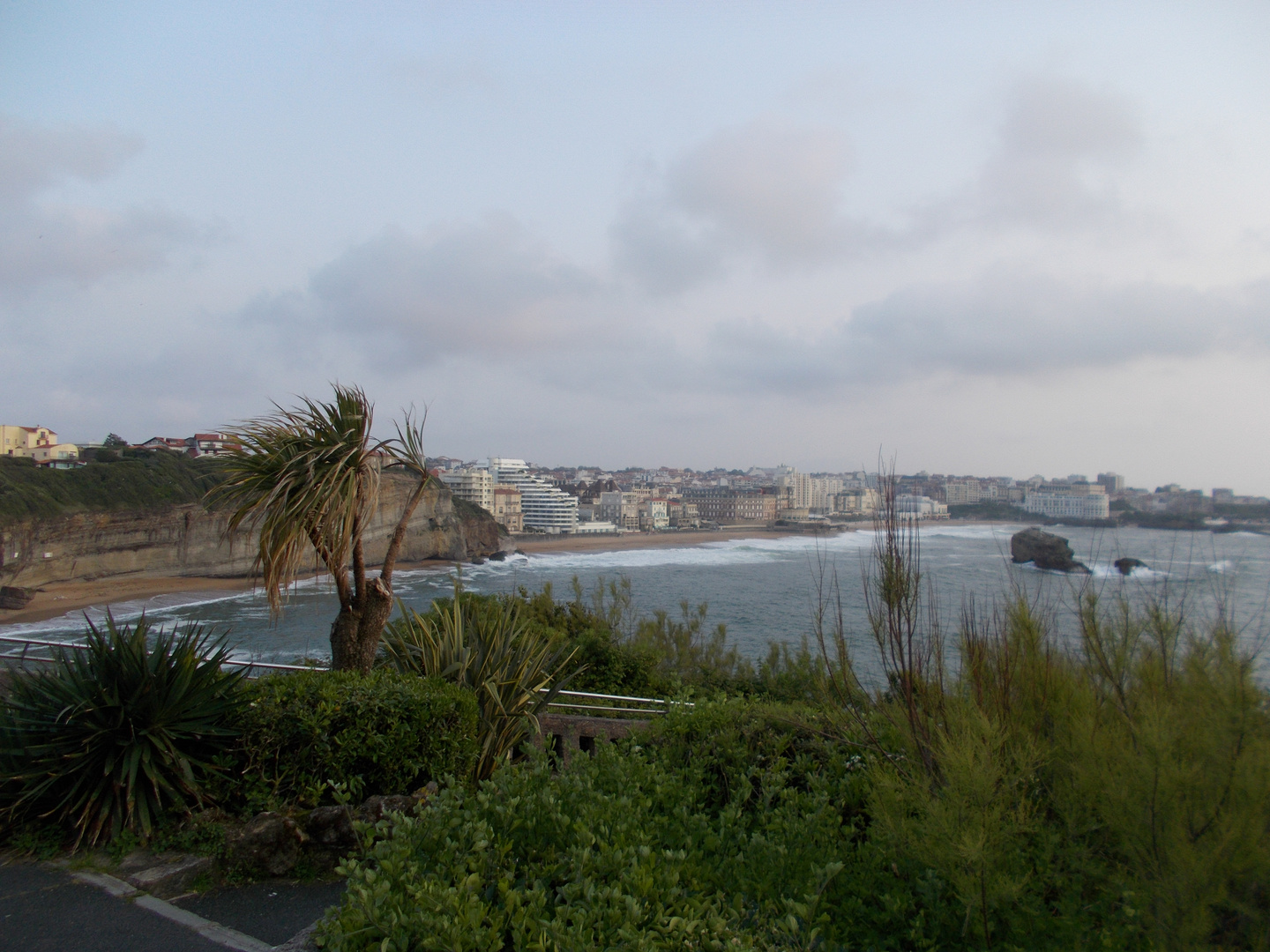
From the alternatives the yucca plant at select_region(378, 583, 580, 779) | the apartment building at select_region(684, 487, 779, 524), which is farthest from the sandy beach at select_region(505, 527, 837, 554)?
the yucca plant at select_region(378, 583, 580, 779)

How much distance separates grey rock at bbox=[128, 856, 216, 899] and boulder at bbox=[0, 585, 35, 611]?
1716 inches

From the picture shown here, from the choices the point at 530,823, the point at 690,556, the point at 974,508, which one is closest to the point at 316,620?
the point at 530,823

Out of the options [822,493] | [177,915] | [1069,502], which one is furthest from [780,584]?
[822,493]

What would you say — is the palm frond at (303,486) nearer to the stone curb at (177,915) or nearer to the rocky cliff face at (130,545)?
the stone curb at (177,915)

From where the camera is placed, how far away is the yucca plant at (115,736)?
4.20m

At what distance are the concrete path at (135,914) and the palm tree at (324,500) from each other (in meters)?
2.01

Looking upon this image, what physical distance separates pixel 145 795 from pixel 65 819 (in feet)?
1.59

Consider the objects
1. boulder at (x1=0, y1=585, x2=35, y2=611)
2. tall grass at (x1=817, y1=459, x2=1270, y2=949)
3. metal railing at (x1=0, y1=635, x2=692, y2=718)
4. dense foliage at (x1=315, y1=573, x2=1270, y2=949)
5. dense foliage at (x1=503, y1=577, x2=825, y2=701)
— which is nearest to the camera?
tall grass at (x1=817, y1=459, x2=1270, y2=949)

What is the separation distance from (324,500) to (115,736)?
6.19 ft

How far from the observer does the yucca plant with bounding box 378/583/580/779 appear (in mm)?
5316

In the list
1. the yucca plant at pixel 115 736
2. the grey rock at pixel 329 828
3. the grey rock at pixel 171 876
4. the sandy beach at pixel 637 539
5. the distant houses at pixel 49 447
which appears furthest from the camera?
the sandy beach at pixel 637 539

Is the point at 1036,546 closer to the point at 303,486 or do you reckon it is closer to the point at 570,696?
the point at 570,696

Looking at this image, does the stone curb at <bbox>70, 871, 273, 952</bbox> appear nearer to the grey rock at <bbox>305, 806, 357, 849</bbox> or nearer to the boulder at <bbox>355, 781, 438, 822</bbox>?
the grey rock at <bbox>305, 806, 357, 849</bbox>

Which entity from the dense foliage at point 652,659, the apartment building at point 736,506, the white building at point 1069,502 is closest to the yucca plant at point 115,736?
the dense foliage at point 652,659
